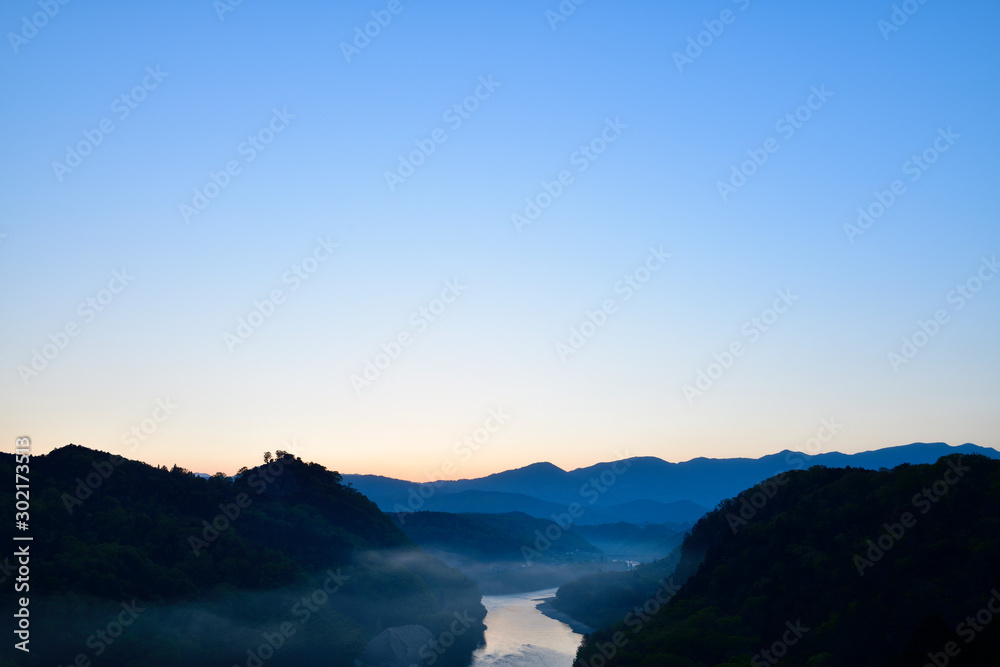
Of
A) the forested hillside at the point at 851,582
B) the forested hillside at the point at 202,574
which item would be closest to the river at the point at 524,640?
the forested hillside at the point at 202,574

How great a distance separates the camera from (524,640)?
374ft

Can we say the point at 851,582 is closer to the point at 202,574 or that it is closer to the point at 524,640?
the point at 202,574

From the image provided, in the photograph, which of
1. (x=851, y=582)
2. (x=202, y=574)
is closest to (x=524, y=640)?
(x=202, y=574)

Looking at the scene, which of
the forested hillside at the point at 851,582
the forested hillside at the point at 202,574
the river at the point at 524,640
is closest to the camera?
the forested hillside at the point at 851,582

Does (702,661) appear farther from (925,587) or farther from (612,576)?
(612,576)

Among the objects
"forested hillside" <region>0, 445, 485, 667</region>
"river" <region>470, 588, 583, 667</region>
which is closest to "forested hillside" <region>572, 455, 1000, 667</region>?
"river" <region>470, 588, 583, 667</region>

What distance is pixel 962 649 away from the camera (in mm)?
38312

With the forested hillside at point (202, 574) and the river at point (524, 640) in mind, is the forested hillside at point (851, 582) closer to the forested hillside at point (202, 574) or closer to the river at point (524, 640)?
the river at point (524, 640)

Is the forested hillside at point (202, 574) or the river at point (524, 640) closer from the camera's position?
the forested hillside at point (202, 574)

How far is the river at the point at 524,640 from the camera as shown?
96.2 m

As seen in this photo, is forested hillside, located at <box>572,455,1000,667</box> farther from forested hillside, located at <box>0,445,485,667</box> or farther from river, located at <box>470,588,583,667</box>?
forested hillside, located at <box>0,445,485,667</box>

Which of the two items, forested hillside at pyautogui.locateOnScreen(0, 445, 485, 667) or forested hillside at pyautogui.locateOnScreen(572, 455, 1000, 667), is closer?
forested hillside at pyautogui.locateOnScreen(572, 455, 1000, 667)

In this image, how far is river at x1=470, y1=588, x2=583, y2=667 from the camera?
96.2 meters

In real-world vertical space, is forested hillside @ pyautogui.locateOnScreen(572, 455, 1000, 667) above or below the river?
above
